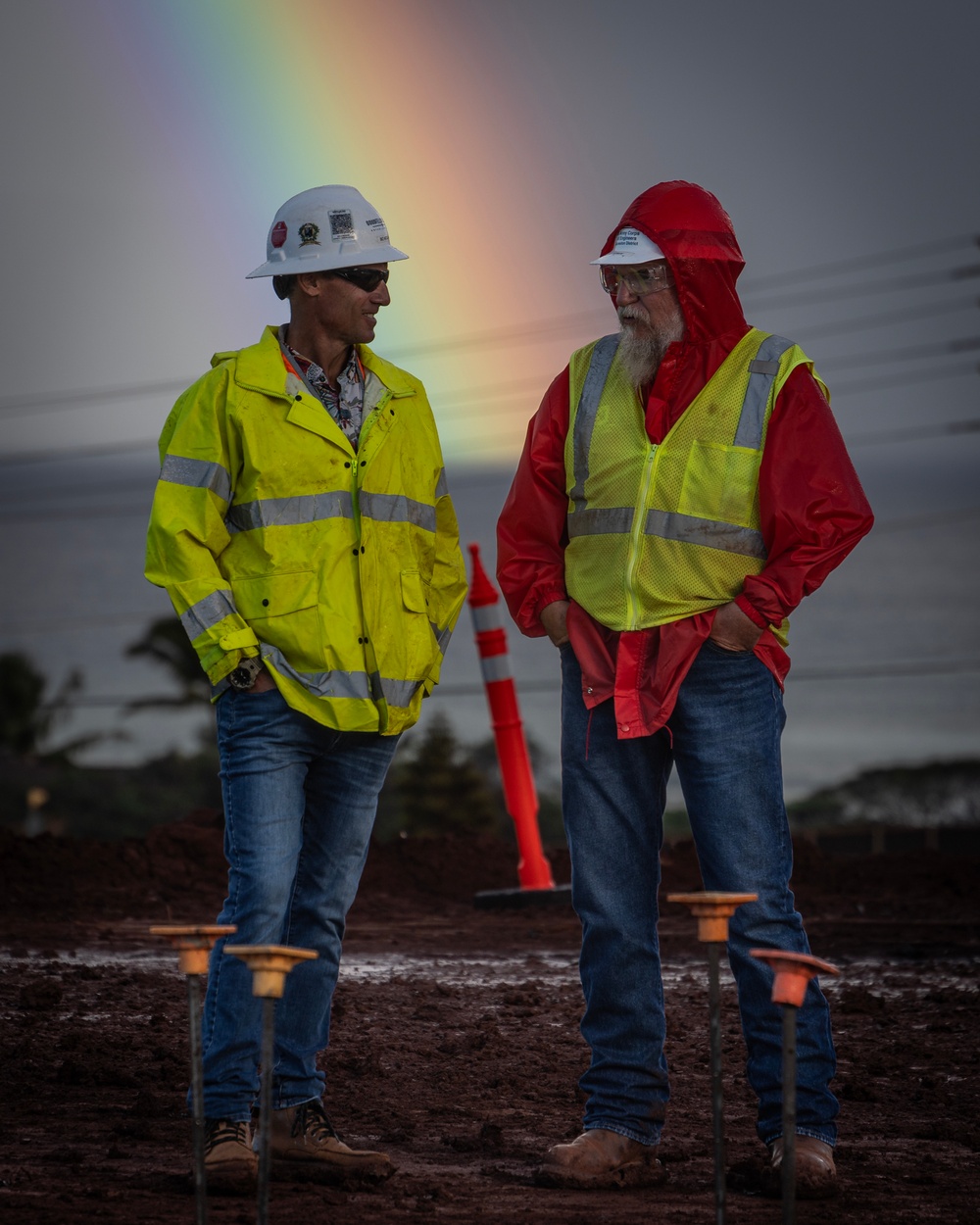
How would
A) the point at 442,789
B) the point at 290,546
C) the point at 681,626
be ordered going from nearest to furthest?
the point at 681,626 → the point at 290,546 → the point at 442,789

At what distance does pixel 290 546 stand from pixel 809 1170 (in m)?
2.06

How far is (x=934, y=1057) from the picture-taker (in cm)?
601

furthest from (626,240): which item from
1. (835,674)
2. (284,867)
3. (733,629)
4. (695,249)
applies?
(835,674)

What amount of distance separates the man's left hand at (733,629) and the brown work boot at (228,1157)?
5.69ft

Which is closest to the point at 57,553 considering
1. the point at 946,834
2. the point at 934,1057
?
the point at 946,834

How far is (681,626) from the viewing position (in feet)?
14.8

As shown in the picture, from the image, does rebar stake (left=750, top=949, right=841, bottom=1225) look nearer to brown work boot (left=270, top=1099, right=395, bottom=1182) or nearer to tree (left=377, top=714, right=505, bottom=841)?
brown work boot (left=270, top=1099, right=395, bottom=1182)

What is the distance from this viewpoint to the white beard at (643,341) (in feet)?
15.4

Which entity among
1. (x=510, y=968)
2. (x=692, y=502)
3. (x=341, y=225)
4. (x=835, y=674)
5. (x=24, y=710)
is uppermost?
(x=24, y=710)

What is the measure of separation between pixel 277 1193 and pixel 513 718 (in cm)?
534

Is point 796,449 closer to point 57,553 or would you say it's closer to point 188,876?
point 188,876

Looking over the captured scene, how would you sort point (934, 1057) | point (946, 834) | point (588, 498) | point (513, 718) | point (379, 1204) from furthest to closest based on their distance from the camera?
point (946, 834), point (513, 718), point (934, 1057), point (588, 498), point (379, 1204)

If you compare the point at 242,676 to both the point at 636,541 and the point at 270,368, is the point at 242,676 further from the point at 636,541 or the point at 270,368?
the point at 636,541

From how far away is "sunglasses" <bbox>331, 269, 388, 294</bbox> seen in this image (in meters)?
4.78
